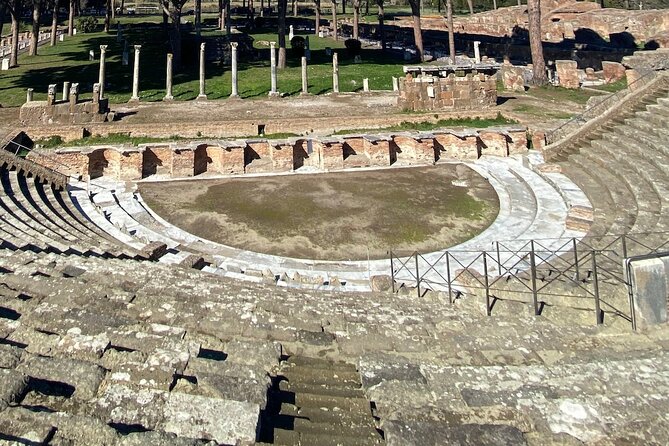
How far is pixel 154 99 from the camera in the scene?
1155 inches

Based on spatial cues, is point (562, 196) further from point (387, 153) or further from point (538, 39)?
point (538, 39)

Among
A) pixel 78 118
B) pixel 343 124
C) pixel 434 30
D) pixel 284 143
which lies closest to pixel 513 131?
pixel 343 124

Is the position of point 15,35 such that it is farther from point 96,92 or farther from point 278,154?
point 278,154

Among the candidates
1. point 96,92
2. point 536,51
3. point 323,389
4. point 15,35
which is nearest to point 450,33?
point 536,51

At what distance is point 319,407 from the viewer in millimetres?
5496

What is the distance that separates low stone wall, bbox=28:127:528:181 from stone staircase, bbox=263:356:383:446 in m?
14.3

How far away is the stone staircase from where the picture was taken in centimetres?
486

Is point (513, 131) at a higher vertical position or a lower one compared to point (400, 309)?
higher

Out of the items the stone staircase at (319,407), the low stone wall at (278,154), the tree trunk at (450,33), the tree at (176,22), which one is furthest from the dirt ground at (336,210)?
the tree trunk at (450,33)

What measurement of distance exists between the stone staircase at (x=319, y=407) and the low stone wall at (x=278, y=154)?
14.3 meters

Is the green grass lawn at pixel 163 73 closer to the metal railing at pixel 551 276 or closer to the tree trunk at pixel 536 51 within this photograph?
the tree trunk at pixel 536 51

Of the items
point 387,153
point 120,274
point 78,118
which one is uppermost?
point 78,118

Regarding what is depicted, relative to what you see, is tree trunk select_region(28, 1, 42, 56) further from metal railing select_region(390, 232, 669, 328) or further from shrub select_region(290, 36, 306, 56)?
metal railing select_region(390, 232, 669, 328)

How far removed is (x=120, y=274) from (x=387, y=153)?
13.2 m
